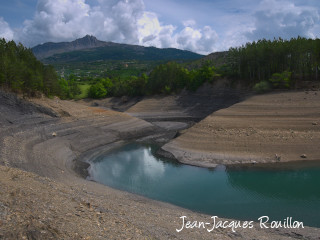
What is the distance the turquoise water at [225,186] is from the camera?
15.7 metres

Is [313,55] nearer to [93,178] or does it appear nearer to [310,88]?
[310,88]

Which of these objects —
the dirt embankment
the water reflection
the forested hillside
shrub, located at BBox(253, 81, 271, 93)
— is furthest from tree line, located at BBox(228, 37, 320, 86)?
the forested hillside

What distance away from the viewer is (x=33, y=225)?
8.41 meters

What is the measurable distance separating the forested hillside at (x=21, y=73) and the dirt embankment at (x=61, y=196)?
229 centimetres

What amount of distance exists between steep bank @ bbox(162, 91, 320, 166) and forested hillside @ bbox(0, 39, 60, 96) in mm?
19831

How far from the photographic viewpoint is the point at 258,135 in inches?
1089

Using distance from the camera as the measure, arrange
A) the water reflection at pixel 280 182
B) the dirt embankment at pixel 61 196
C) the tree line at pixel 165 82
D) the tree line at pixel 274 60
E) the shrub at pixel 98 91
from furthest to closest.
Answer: the shrub at pixel 98 91 < the tree line at pixel 165 82 < the tree line at pixel 274 60 < the water reflection at pixel 280 182 < the dirt embankment at pixel 61 196

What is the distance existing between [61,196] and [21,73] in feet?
81.4

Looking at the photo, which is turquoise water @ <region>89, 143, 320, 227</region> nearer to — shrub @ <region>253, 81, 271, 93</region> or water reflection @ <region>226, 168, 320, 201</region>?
water reflection @ <region>226, 168, 320, 201</region>

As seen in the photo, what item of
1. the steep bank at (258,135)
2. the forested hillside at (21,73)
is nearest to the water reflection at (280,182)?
the steep bank at (258,135)

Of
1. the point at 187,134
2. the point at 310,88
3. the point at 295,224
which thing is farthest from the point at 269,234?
the point at 310,88

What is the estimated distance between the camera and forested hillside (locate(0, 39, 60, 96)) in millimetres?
31203

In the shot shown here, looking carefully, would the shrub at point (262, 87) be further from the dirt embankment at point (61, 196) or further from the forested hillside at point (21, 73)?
the forested hillside at point (21, 73)

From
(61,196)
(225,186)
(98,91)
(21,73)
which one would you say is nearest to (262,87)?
(225,186)
